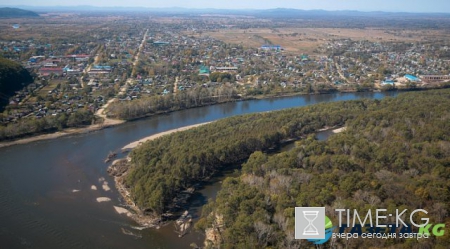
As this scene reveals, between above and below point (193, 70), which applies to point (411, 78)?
below


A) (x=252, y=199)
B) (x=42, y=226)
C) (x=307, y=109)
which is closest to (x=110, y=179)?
(x=42, y=226)

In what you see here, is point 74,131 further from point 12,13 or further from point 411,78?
point 12,13

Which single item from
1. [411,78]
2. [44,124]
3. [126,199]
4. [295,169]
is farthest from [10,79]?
[411,78]

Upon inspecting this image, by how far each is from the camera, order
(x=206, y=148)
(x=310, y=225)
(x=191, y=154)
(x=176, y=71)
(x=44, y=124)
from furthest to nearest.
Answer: (x=176, y=71), (x=44, y=124), (x=206, y=148), (x=191, y=154), (x=310, y=225)

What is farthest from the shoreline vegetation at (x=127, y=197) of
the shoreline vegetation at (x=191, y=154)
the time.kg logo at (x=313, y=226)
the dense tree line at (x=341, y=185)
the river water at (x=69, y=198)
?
the time.kg logo at (x=313, y=226)

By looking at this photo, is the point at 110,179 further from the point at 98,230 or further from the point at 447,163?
the point at 447,163

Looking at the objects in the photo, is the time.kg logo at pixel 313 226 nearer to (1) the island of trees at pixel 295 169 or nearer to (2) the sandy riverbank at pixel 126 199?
(1) the island of trees at pixel 295 169

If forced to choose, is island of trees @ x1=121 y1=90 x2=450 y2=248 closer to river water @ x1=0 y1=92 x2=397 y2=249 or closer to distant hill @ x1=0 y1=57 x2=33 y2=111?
river water @ x1=0 y1=92 x2=397 y2=249
